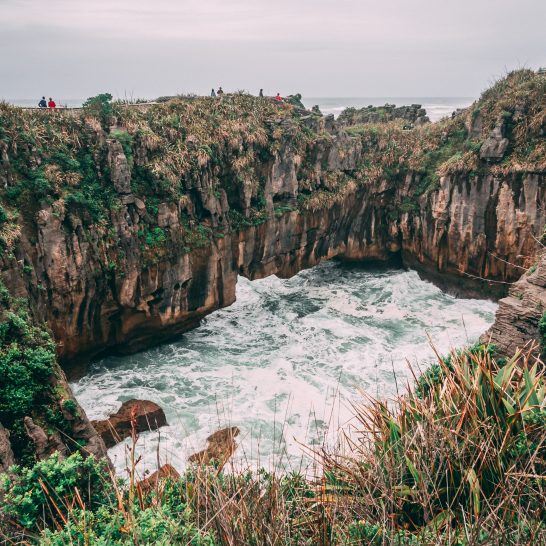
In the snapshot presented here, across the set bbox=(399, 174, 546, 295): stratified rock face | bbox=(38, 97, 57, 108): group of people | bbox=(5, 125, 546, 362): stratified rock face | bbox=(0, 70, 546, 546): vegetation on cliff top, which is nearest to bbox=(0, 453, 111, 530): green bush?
bbox=(0, 70, 546, 546): vegetation on cliff top

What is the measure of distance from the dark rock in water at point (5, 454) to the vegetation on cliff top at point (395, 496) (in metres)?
1.79

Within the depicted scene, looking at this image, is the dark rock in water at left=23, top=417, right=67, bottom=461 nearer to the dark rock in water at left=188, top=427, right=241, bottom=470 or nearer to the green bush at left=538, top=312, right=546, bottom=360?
the dark rock in water at left=188, top=427, right=241, bottom=470

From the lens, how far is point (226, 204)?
68.8ft

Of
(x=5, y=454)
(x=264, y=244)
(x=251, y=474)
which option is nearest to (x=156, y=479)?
(x=251, y=474)

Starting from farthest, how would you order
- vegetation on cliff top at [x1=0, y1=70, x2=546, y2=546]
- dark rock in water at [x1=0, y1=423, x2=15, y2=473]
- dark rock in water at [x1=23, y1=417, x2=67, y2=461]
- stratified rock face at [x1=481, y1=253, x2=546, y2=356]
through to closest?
stratified rock face at [x1=481, y1=253, x2=546, y2=356] < dark rock in water at [x1=23, y1=417, x2=67, y2=461] < dark rock in water at [x1=0, y1=423, x2=15, y2=473] < vegetation on cliff top at [x1=0, y1=70, x2=546, y2=546]

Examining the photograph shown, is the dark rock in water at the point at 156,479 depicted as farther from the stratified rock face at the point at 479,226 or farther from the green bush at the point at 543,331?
the stratified rock face at the point at 479,226

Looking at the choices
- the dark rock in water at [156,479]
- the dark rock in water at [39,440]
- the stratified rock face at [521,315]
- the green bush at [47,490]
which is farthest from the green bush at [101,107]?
the stratified rock face at [521,315]

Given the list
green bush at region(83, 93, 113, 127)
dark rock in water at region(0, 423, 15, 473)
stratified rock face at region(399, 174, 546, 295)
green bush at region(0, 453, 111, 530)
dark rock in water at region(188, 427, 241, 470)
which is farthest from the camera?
stratified rock face at region(399, 174, 546, 295)

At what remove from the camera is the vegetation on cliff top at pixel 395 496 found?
4.72m

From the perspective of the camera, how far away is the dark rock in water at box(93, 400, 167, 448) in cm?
1399

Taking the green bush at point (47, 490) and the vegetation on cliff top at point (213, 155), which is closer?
the green bush at point (47, 490)

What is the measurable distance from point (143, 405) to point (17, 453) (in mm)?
5767

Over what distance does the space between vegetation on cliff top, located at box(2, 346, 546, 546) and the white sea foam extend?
6.12 meters

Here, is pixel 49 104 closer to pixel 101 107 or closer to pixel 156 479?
pixel 101 107
